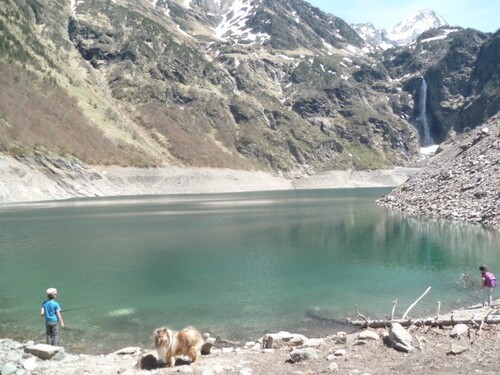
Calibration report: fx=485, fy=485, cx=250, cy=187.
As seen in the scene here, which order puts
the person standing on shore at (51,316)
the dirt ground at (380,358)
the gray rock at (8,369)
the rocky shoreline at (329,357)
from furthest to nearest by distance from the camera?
1. the person standing on shore at (51,316)
2. the gray rock at (8,369)
3. the rocky shoreline at (329,357)
4. the dirt ground at (380,358)

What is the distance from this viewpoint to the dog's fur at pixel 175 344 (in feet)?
43.0

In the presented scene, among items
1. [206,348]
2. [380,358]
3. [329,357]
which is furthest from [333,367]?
[206,348]

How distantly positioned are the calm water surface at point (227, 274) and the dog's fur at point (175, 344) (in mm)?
4913

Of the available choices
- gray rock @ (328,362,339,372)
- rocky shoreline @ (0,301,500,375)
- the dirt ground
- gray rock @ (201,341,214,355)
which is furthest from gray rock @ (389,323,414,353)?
gray rock @ (201,341,214,355)

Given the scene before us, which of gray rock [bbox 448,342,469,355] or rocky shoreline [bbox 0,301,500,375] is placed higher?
gray rock [bbox 448,342,469,355]

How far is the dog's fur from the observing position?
13109 mm

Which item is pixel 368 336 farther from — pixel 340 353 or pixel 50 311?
pixel 50 311

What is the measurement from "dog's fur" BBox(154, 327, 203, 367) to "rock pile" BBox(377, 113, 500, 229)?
41.6 meters

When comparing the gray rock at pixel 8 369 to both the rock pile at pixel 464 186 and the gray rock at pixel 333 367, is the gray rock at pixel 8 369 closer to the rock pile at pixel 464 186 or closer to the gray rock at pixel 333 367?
the gray rock at pixel 333 367

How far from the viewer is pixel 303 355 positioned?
42.7 feet

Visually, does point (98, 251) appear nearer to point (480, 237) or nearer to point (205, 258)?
point (205, 258)

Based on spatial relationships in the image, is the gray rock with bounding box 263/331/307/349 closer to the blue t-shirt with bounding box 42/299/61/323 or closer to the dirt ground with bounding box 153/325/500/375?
the dirt ground with bounding box 153/325/500/375

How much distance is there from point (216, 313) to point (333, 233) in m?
30.4

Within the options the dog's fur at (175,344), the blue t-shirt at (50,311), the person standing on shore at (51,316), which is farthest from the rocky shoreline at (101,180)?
the dog's fur at (175,344)
